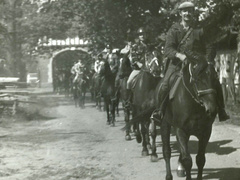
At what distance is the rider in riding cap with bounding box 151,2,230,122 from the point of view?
7500mm

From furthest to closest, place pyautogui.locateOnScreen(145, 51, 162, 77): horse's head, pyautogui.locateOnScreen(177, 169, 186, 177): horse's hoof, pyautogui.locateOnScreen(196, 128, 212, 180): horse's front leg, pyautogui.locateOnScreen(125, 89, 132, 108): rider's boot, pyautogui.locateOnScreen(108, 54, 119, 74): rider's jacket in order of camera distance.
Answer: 1. pyautogui.locateOnScreen(108, 54, 119, 74): rider's jacket
2. pyautogui.locateOnScreen(125, 89, 132, 108): rider's boot
3. pyautogui.locateOnScreen(145, 51, 162, 77): horse's head
4. pyautogui.locateOnScreen(177, 169, 186, 177): horse's hoof
5. pyautogui.locateOnScreen(196, 128, 212, 180): horse's front leg

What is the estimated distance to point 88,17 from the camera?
87.4ft

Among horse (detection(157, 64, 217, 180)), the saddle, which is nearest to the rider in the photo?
the saddle

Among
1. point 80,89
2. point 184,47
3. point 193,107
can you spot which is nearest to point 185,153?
point 193,107

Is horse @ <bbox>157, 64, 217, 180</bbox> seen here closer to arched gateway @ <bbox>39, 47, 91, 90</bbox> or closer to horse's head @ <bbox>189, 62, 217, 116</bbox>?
horse's head @ <bbox>189, 62, 217, 116</bbox>

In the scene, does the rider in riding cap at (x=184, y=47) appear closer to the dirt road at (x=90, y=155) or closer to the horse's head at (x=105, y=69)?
the dirt road at (x=90, y=155)

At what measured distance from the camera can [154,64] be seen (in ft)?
38.3

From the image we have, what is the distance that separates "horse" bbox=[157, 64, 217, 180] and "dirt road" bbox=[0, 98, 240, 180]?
1.15m

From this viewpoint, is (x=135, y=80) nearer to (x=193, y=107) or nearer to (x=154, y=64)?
(x=154, y=64)

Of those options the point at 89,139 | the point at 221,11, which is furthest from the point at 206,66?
the point at 221,11

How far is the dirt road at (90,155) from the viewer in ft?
29.1

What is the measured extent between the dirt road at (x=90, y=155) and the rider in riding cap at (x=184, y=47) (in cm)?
140

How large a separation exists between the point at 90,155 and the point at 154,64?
2.51 metres

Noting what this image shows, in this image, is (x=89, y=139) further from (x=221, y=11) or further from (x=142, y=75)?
(x=221, y=11)
